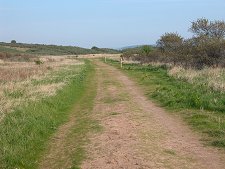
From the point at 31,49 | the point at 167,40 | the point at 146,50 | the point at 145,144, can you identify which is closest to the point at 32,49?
the point at 31,49

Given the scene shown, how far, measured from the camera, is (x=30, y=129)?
10727mm

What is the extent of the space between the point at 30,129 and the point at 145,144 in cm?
337

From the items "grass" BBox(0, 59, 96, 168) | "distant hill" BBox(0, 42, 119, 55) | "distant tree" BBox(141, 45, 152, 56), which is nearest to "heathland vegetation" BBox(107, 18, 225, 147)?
"grass" BBox(0, 59, 96, 168)

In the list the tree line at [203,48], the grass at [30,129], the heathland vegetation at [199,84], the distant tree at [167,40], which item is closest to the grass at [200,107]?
the heathland vegetation at [199,84]

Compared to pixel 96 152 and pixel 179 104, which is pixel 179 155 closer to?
pixel 96 152

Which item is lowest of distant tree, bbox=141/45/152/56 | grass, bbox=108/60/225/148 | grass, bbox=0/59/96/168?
grass, bbox=0/59/96/168

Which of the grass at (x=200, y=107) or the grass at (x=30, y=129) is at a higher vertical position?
the grass at (x=200, y=107)

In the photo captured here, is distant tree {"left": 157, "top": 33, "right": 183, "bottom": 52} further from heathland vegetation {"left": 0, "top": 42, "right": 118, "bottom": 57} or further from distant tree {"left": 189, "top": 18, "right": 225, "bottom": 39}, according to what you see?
heathland vegetation {"left": 0, "top": 42, "right": 118, "bottom": 57}

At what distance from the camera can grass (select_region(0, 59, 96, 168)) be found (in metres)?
8.43

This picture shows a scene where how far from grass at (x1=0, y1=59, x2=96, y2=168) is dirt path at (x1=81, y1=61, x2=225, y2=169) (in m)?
1.26

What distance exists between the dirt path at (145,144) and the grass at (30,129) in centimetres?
126

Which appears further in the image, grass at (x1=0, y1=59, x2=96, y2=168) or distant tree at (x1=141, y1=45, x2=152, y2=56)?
distant tree at (x1=141, y1=45, x2=152, y2=56)

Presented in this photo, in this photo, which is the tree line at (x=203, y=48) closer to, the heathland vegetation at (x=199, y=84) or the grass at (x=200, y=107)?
the heathland vegetation at (x=199, y=84)

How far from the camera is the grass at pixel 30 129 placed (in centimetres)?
843
